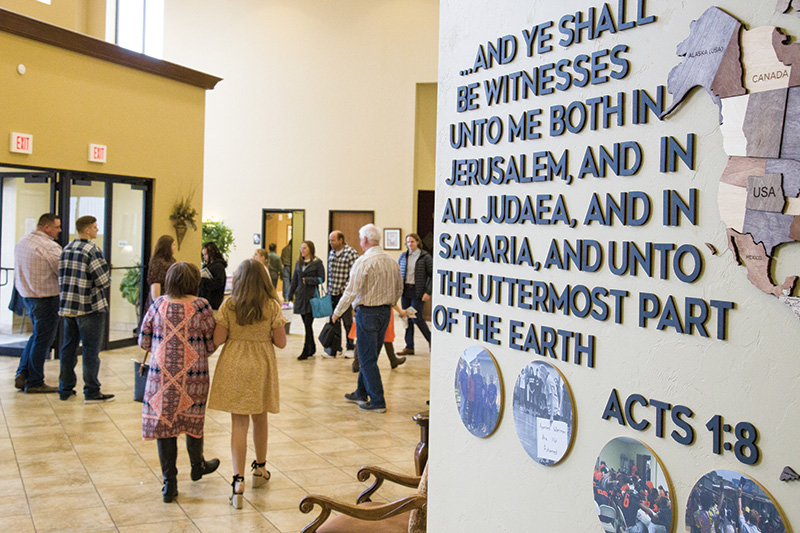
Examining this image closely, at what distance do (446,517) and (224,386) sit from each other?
2265 mm

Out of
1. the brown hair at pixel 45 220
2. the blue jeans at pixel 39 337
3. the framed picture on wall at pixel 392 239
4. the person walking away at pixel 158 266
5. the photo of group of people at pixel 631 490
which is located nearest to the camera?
the photo of group of people at pixel 631 490

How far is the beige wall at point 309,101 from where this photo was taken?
1551 centimetres

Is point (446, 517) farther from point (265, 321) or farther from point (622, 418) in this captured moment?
point (265, 321)

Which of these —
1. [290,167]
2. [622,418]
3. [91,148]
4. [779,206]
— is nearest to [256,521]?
[622,418]

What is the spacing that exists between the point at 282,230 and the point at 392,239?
9.30 ft

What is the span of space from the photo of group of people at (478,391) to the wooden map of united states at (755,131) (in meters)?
0.94

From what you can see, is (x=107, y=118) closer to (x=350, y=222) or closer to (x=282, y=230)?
(x=350, y=222)

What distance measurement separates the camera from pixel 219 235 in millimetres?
15516

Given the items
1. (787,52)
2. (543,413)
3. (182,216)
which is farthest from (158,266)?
(787,52)

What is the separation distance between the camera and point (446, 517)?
257 centimetres

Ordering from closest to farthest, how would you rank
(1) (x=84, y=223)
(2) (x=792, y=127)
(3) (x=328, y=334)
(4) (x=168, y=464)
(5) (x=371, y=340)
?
(2) (x=792, y=127) → (4) (x=168, y=464) → (5) (x=371, y=340) → (1) (x=84, y=223) → (3) (x=328, y=334)

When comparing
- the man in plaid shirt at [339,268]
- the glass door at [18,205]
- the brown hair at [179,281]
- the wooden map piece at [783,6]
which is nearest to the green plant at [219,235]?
the glass door at [18,205]

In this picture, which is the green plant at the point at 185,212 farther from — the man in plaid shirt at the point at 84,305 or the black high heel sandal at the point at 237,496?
the black high heel sandal at the point at 237,496

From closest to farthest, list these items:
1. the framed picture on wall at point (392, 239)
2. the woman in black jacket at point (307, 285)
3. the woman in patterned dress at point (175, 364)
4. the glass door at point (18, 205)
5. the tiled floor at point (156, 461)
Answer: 1. the tiled floor at point (156, 461)
2. the woman in patterned dress at point (175, 364)
3. the glass door at point (18, 205)
4. the woman in black jacket at point (307, 285)
5. the framed picture on wall at point (392, 239)
